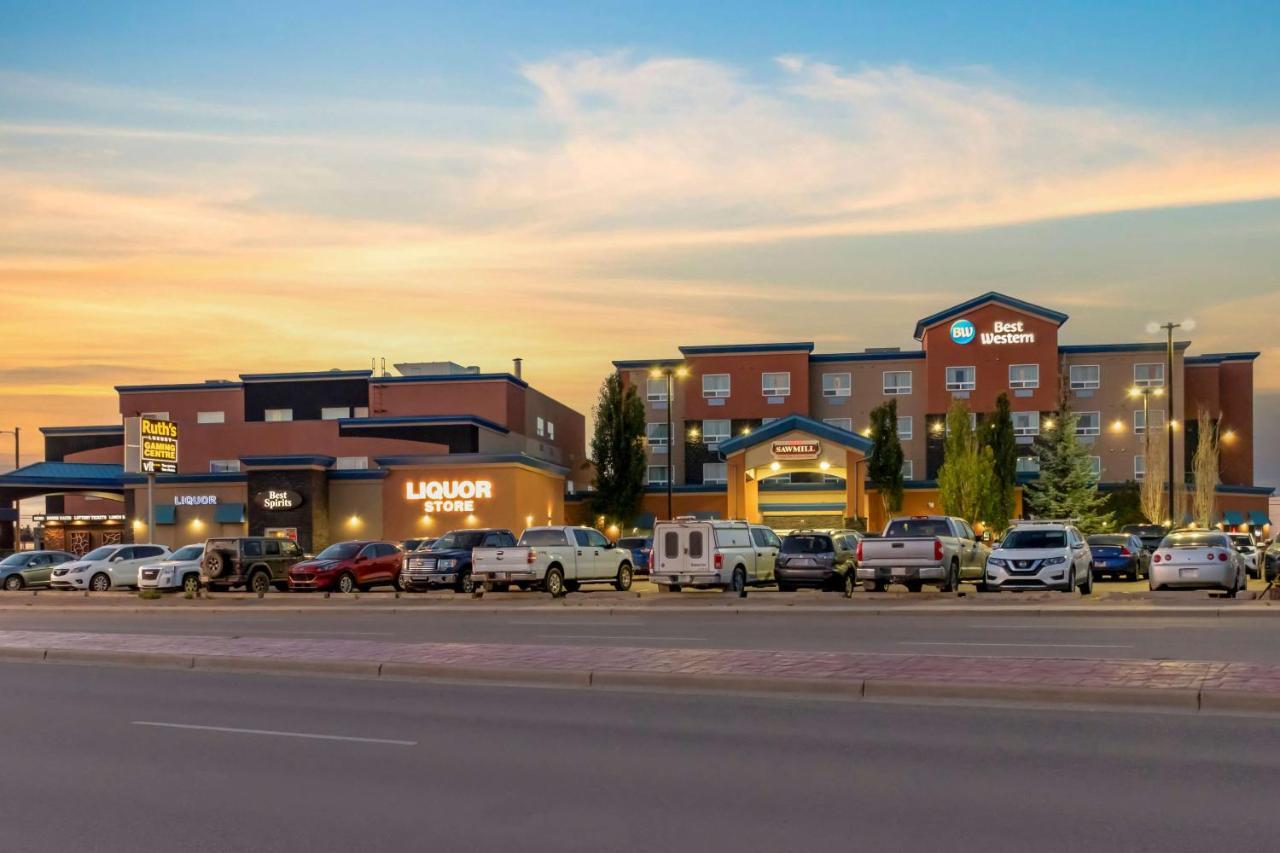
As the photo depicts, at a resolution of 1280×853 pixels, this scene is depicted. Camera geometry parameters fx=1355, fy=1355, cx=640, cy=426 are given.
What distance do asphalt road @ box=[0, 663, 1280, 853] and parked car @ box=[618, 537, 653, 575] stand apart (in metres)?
34.2

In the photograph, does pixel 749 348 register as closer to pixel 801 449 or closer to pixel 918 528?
pixel 801 449

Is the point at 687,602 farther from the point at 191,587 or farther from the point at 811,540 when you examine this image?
the point at 191,587

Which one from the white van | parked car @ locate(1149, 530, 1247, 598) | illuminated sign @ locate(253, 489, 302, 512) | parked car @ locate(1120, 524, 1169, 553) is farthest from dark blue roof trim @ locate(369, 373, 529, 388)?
parked car @ locate(1149, 530, 1247, 598)

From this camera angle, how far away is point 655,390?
8888 cm

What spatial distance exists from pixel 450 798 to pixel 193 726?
4760 mm

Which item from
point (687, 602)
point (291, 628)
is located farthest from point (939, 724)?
point (687, 602)

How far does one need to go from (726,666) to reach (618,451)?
58374 millimetres

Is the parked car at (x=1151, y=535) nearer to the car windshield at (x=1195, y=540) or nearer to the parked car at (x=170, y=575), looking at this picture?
the car windshield at (x=1195, y=540)

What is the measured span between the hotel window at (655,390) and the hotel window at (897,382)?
1436 centimetres

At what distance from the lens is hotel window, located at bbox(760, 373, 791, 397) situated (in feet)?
279

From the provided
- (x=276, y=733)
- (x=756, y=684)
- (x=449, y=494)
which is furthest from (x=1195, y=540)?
(x=449, y=494)

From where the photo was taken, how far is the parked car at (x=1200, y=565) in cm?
3162

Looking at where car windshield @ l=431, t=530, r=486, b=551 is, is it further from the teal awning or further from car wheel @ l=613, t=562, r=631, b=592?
the teal awning

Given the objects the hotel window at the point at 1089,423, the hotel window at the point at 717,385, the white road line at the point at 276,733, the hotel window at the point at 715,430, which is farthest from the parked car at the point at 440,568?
the hotel window at the point at 1089,423
